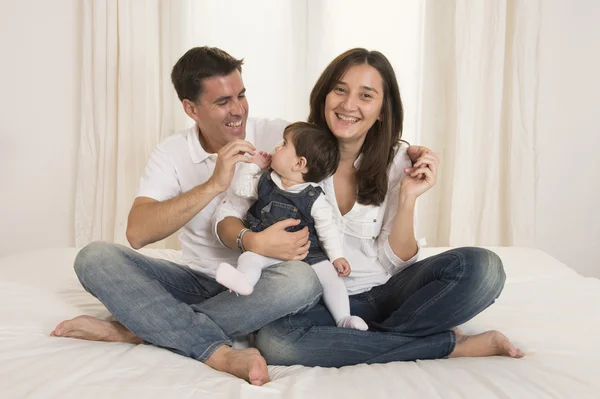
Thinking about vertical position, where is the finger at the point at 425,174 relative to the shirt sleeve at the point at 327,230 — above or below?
above

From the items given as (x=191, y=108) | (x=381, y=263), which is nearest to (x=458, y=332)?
(x=381, y=263)

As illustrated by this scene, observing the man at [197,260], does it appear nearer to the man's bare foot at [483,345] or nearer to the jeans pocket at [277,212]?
the jeans pocket at [277,212]

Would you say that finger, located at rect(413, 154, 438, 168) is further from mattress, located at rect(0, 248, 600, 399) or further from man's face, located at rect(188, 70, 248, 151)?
man's face, located at rect(188, 70, 248, 151)

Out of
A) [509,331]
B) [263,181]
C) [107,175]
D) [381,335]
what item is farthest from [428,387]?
[107,175]

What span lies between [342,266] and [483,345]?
1.42ft

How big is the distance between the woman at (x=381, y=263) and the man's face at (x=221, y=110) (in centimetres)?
27

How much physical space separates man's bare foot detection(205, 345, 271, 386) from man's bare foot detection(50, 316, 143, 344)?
0.28 m

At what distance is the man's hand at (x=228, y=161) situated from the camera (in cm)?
194

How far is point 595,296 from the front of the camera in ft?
7.05

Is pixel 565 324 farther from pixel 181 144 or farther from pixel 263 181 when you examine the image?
pixel 181 144

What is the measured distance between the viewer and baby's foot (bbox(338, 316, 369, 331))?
1.81 metres

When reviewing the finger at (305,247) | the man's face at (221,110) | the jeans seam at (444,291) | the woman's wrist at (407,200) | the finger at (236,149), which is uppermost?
the man's face at (221,110)

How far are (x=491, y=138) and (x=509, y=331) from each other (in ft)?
5.58

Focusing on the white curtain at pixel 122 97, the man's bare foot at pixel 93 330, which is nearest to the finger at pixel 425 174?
the man's bare foot at pixel 93 330
